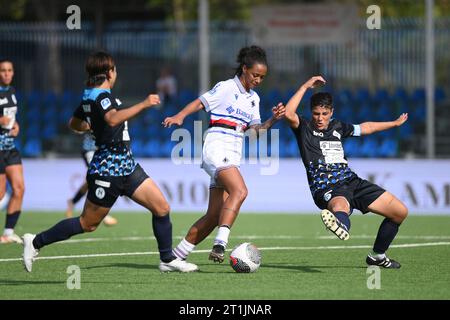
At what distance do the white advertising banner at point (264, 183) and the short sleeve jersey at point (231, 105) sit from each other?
9217mm

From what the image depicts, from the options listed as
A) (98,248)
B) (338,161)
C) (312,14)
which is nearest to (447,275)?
(338,161)

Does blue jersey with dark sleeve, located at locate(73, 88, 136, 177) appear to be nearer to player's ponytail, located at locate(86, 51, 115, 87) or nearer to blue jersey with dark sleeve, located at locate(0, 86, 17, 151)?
player's ponytail, located at locate(86, 51, 115, 87)

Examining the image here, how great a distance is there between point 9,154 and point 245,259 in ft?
17.6

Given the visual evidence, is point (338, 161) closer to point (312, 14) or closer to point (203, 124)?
point (203, 124)

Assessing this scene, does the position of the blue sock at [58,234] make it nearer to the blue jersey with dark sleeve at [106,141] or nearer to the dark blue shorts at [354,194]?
the blue jersey with dark sleeve at [106,141]

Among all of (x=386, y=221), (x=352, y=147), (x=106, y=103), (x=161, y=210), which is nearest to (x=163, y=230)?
(x=161, y=210)

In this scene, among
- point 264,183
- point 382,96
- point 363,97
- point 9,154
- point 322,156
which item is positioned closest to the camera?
point 322,156

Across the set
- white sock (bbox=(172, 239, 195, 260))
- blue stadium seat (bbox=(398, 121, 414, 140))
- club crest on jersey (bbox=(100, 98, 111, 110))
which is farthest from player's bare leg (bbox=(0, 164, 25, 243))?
blue stadium seat (bbox=(398, 121, 414, 140))

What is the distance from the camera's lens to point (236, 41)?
27.1 meters

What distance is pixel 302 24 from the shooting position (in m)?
26.0

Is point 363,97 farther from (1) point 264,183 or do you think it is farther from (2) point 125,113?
(2) point 125,113

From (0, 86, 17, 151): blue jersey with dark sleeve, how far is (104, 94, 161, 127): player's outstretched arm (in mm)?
5136

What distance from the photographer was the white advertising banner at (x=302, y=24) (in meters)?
25.7
